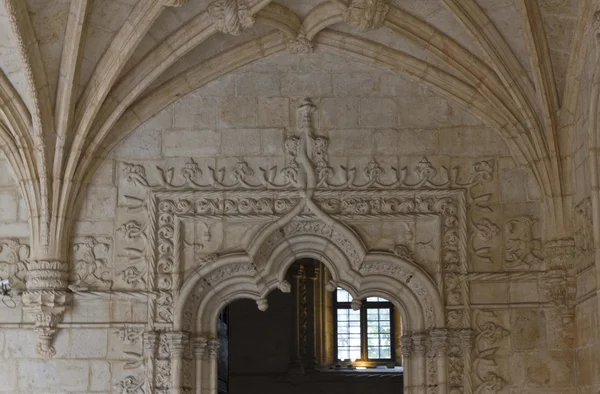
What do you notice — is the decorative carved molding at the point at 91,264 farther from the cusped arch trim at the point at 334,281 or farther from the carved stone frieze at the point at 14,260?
the cusped arch trim at the point at 334,281

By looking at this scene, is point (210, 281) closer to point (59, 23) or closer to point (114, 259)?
point (114, 259)

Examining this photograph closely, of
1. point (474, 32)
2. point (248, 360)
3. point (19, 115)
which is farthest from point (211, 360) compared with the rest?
point (248, 360)

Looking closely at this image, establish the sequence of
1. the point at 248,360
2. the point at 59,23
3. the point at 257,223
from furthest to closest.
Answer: the point at 248,360 → the point at 257,223 → the point at 59,23

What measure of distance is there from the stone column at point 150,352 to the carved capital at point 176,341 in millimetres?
110

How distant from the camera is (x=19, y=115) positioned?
310 inches

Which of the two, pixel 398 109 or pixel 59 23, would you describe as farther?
pixel 398 109

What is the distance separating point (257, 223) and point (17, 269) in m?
1.90

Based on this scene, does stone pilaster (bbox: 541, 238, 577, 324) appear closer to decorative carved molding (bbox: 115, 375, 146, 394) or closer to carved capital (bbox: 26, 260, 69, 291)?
decorative carved molding (bbox: 115, 375, 146, 394)

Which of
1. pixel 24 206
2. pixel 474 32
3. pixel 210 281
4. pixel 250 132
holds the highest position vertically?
pixel 474 32

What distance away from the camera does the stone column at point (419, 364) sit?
7.86 m

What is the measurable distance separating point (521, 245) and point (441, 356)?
1065 mm

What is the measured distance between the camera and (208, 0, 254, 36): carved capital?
747cm

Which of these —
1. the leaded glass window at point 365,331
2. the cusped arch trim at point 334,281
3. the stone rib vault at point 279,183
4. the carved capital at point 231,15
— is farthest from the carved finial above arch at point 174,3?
the leaded glass window at point 365,331

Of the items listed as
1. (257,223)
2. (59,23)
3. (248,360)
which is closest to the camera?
(59,23)
